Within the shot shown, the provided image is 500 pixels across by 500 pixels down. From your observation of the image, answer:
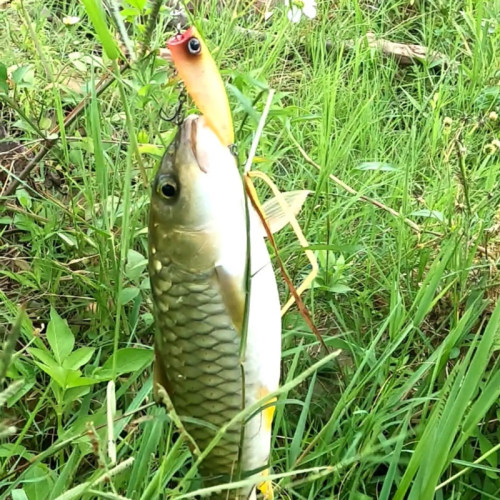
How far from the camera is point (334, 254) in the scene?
1599 mm

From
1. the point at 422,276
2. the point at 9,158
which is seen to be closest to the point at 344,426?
the point at 422,276

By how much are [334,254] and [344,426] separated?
1.50 ft

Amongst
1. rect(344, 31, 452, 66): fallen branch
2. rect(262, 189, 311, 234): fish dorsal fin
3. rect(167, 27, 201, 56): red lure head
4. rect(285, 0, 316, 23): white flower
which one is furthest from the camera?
rect(344, 31, 452, 66): fallen branch

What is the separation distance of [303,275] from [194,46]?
0.86 m

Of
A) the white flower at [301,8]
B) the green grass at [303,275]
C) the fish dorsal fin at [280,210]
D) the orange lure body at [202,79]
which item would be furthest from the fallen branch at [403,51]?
the orange lure body at [202,79]

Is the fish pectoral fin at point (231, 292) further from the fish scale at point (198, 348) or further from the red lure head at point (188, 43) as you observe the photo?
the red lure head at point (188, 43)

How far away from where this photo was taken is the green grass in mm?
1062

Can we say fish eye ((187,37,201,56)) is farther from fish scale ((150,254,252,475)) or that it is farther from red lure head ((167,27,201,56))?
fish scale ((150,254,252,475))

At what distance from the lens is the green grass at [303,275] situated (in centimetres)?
106

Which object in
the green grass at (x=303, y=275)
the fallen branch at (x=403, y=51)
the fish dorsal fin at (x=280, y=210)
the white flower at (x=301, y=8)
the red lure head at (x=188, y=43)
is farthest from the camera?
the fallen branch at (x=403, y=51)

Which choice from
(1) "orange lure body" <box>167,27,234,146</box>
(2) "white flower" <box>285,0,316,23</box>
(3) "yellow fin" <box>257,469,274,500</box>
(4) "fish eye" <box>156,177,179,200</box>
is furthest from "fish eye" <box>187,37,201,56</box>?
(2) "white flower" <box>285,0,316,23</box>

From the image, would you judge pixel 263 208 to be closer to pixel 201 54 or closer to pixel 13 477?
pixel 201 54

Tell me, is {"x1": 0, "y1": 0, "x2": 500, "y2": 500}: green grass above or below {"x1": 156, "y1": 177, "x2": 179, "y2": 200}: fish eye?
below

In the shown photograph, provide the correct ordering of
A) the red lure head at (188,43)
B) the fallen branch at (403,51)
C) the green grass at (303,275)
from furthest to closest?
the fallen branch at (403,51)
the green grass at (303,275)
the red lure head at (188,43)
